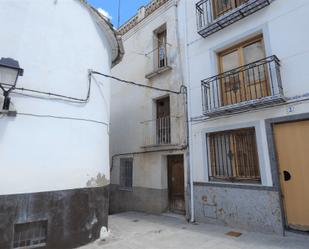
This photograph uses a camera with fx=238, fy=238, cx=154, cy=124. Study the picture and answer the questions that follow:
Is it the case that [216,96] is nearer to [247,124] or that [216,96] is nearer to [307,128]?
[247,124]

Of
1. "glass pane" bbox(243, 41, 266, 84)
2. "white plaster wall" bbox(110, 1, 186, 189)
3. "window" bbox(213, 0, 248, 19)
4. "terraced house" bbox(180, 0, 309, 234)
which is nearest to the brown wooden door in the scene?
"white plaster wall" bbox(110, 1, 186, 189)

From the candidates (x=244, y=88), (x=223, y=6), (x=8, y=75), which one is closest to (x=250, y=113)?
(x=244, y=88)

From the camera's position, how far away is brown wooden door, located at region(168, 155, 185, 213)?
26.3ft

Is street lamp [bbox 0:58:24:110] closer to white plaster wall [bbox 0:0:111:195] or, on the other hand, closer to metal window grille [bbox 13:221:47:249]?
white plaster wall [bbox 0:0:111:195]

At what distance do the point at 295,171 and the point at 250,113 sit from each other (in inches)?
68.2

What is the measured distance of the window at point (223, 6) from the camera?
7.15 meters

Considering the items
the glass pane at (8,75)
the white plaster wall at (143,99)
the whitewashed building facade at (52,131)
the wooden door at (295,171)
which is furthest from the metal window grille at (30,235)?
the wooden door at (295,171)

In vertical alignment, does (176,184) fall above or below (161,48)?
A: below

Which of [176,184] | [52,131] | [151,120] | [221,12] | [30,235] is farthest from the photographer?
[151,120]

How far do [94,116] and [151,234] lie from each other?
128 inches

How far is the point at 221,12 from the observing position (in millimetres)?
7551

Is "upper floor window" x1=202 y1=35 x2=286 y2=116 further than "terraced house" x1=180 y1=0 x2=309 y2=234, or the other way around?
"upper floor window" x1=202 y1=35 x2=286 y2=116

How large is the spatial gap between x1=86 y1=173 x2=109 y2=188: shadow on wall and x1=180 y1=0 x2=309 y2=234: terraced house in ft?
9.34

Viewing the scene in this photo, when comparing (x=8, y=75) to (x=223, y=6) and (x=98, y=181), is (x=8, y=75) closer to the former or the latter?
(x=98, y=181)
